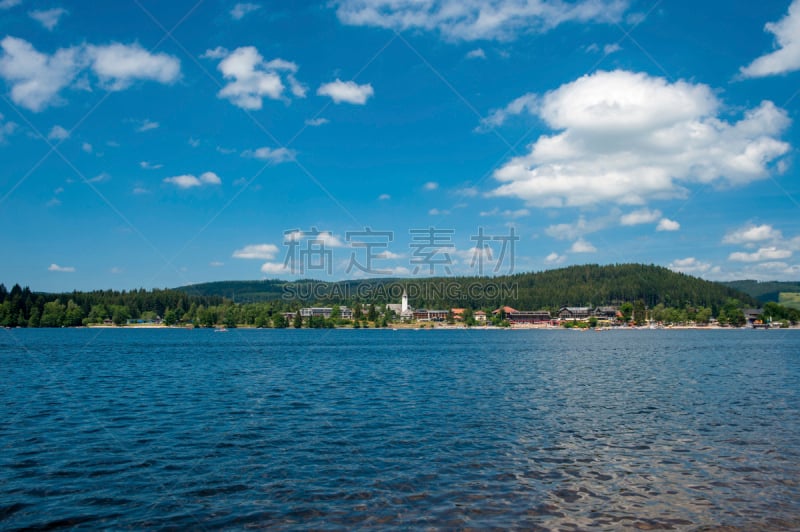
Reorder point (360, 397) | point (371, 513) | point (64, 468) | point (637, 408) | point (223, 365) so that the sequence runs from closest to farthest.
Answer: point (371, 513), point (64, 468), point (637, 408), point (360, 397), point (223, 365)

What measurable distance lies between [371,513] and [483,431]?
1094 cm

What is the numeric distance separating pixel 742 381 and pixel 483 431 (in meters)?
30.5

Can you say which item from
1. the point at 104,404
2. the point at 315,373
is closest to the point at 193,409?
the point at 104,404

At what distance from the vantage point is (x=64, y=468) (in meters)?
18.1

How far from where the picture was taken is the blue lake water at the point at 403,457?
45.7 feet

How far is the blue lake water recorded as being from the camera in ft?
45.7

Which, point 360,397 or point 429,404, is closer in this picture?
point 429,404

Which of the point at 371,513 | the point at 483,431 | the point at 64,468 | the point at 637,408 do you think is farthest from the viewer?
the point at 637,408

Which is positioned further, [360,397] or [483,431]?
[360,397]

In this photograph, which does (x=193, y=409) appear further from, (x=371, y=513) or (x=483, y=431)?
(x=371, y=513)

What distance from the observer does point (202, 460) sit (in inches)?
754

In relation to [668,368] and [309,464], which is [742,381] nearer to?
[668,368]

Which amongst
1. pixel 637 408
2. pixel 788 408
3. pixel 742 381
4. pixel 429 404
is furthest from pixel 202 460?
pixel 742 381

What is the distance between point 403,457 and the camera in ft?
63.7
